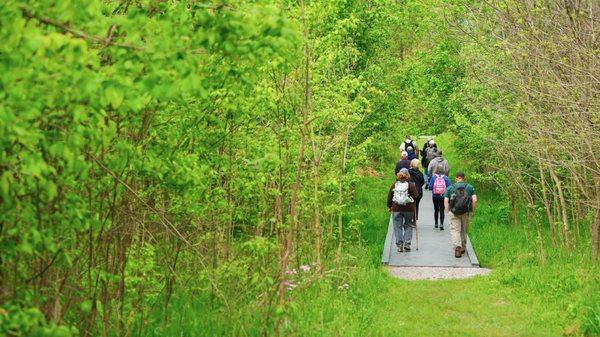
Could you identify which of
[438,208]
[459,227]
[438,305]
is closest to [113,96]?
[438,305]

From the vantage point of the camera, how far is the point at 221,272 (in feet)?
27.8

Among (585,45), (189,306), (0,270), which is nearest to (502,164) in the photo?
(585,45)

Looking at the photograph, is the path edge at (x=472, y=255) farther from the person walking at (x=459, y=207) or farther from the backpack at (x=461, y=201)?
the backpack at (x=461, y=201)

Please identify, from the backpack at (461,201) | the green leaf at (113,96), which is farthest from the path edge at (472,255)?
the green leaf at (113,96)

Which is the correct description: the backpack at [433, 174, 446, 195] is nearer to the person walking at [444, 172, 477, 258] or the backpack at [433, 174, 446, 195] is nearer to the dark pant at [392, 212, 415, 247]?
the dark pant at [392, 212, 415, 247]

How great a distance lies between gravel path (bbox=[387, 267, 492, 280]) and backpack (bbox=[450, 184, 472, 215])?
1124 mm

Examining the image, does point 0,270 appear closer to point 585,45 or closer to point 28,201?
point 28,201

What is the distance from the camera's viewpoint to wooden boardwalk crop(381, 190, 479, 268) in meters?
15.0

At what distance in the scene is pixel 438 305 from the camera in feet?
38.1

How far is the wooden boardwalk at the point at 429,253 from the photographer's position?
15023mm

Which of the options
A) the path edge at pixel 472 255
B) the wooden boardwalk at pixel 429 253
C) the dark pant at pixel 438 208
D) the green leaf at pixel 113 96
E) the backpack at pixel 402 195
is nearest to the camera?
the green leaf at pixel 113 96

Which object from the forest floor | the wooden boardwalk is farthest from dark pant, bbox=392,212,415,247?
the forest floor

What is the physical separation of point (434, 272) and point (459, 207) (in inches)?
58.9

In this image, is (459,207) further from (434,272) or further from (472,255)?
(434,272)
